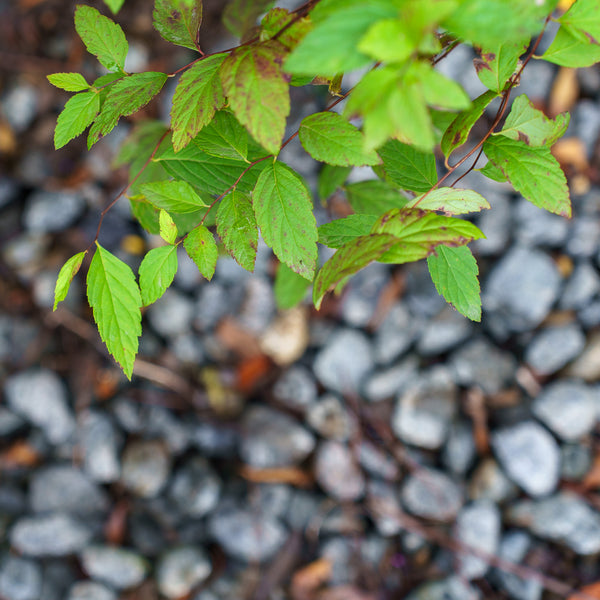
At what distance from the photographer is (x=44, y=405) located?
1779mm

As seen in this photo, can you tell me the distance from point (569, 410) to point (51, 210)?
1916mm

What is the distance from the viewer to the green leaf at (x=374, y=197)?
0.91 metres

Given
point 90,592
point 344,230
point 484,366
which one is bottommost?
point 90,592

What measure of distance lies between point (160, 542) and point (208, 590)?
8.6 inches

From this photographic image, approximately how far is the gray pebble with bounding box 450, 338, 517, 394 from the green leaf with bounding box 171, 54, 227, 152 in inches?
54.3

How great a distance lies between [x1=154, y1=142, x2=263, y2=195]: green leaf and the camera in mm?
664

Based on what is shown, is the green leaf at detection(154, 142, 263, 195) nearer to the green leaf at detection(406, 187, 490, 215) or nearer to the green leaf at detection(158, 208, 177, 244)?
the green leaf at detection(158, 208, 177, 244)

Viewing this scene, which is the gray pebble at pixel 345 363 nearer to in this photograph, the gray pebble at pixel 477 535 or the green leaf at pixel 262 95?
the gray pebble at pixel 477 535

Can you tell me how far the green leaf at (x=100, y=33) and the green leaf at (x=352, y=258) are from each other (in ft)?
1.18

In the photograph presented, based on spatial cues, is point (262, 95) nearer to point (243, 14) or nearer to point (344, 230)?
point (344, 230)

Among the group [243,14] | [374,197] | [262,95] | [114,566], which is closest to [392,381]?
[374,197]

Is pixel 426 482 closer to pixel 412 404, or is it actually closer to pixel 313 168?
pixel 412 404

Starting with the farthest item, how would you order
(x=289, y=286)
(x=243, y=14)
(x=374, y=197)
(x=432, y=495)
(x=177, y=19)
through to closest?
(x=432, y=495)
(x=289, y=286)
(x=374, y=197)
(x=243, y=14)
(x=177, y=19)

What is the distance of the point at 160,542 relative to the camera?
65.7 inches
